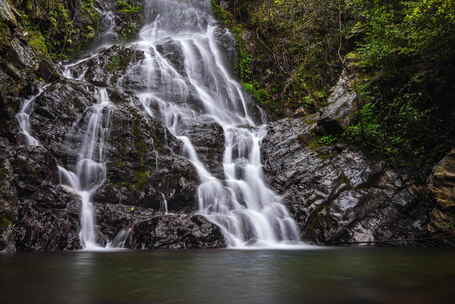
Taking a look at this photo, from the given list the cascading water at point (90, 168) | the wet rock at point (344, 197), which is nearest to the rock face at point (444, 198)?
the wet rock at point (344, 197)

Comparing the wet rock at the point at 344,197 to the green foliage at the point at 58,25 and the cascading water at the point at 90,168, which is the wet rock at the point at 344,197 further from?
the green foliage at the point at 58,25

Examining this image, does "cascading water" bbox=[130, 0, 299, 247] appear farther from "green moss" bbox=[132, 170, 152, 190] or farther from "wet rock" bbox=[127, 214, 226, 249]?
"green moss" bbox=[132, 170, 152, 190]

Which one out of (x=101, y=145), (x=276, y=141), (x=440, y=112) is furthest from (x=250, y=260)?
(x=440, y=112)

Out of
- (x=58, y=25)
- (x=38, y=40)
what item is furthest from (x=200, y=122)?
(x=58, y=25)

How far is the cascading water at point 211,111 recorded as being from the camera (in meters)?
10.2

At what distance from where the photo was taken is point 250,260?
635 cm

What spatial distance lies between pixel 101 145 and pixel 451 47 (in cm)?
1055

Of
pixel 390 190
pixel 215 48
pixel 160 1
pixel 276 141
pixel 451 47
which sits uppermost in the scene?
pixel 160 1

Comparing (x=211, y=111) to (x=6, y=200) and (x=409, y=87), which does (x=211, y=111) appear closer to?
(x=409, y=87)

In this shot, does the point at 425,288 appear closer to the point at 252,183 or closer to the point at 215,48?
the point at 252,183

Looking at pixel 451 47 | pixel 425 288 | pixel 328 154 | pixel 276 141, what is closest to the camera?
pixel 425 288

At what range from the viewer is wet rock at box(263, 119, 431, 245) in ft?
32.0

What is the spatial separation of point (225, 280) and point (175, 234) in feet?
15.3

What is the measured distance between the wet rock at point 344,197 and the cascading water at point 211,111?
59 cm
